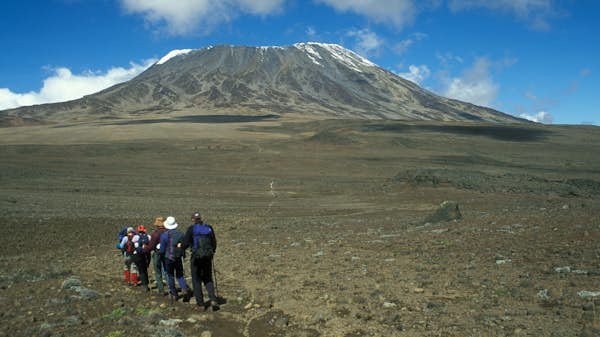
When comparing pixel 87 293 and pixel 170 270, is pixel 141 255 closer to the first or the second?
pixel 170 270

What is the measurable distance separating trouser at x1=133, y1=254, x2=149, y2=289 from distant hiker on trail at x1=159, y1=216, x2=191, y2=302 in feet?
3.50

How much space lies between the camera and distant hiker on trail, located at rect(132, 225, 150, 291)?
35.7 ft

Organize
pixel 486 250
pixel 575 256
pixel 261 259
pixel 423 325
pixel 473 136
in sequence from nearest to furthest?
pixel 423 325, pixel 575 256, pixel 486 250, pixel 261 259, pixel 473 136

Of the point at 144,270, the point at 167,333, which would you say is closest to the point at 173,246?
the point at 144,270

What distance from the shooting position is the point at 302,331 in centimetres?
768

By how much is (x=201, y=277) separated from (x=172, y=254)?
860 mm

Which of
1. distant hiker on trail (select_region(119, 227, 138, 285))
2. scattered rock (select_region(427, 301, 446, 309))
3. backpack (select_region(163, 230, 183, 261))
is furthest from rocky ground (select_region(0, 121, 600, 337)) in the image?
backpack (select_region(163, 230, 183, 261))

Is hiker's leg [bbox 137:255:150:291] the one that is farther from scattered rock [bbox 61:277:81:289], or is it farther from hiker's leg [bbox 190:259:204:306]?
hiker's leg [bbox 190:259:204:306]

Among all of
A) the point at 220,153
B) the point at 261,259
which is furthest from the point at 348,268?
the point at 220,153

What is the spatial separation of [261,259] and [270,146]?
2861 inches

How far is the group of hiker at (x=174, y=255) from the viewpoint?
9.27 metres

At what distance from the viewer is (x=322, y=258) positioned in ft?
42.7

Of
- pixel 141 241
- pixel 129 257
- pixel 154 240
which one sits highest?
pixel 154 240

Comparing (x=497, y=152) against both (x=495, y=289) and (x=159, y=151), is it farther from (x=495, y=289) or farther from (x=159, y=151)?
(x=495, y=289)
